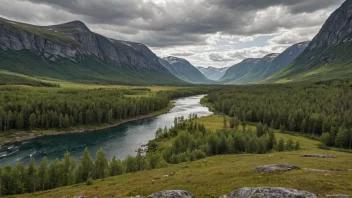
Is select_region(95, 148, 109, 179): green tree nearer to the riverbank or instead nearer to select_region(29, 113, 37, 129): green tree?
the riverbank

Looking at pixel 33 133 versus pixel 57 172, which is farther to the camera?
pixel 33 133

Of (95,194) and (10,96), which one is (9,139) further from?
(95,194)

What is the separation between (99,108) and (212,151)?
367 ft

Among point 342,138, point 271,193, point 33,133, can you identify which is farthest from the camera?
point 33,133

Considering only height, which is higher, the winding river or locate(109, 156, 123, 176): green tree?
locate(109, 156, 123, 176): green tree

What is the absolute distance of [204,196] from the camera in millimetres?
37406

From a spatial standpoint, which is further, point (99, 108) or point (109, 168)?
point (99, 108)

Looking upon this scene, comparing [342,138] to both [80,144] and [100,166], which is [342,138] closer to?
[100,166]

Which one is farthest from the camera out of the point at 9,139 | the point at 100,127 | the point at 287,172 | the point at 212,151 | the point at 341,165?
the point at 100,127

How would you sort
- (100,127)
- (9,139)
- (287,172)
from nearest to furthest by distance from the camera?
(287,172)
(9,139)
(100,127)

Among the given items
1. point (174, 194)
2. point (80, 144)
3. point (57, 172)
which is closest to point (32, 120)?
point (80, 144)

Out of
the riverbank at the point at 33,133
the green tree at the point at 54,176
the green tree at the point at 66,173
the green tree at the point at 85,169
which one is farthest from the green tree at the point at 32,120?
the green tree at the point at 85,169

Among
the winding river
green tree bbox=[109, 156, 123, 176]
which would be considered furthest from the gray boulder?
the winding river

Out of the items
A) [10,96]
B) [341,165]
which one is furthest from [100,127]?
[341,165]
